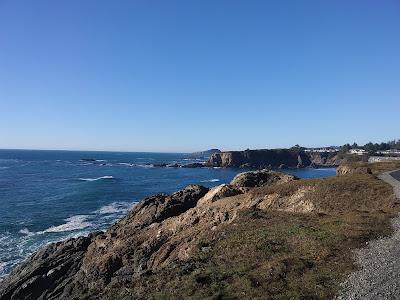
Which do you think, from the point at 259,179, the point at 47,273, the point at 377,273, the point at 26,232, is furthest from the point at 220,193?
the point at 377,273

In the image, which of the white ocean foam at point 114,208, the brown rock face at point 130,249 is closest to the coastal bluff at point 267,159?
the white ocean foam at point 114,208

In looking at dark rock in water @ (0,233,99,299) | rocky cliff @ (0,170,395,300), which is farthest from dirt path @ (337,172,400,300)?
dark rock in water @ (0,233,99,299)

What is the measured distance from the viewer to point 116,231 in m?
37.4

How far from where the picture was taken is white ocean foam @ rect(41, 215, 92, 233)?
5077 centimetres

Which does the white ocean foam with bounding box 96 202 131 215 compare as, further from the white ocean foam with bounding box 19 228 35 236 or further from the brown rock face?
the brown rock face

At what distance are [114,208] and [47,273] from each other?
34.2 metres

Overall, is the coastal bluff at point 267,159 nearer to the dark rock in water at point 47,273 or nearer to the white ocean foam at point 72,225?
the white ocean foam at point 72,225

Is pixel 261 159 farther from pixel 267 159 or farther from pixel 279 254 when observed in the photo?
pixel 279 254

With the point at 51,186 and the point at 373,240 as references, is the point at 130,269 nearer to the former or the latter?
the point at 373,240

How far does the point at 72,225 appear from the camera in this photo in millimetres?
53062

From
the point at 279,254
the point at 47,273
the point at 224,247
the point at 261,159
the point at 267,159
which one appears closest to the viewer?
the point at 279,254

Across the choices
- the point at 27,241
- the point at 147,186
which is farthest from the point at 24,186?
the point at 27,241

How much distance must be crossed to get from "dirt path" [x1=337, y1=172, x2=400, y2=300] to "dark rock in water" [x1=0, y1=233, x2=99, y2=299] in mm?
18758

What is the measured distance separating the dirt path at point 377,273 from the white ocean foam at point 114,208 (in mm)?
46326
